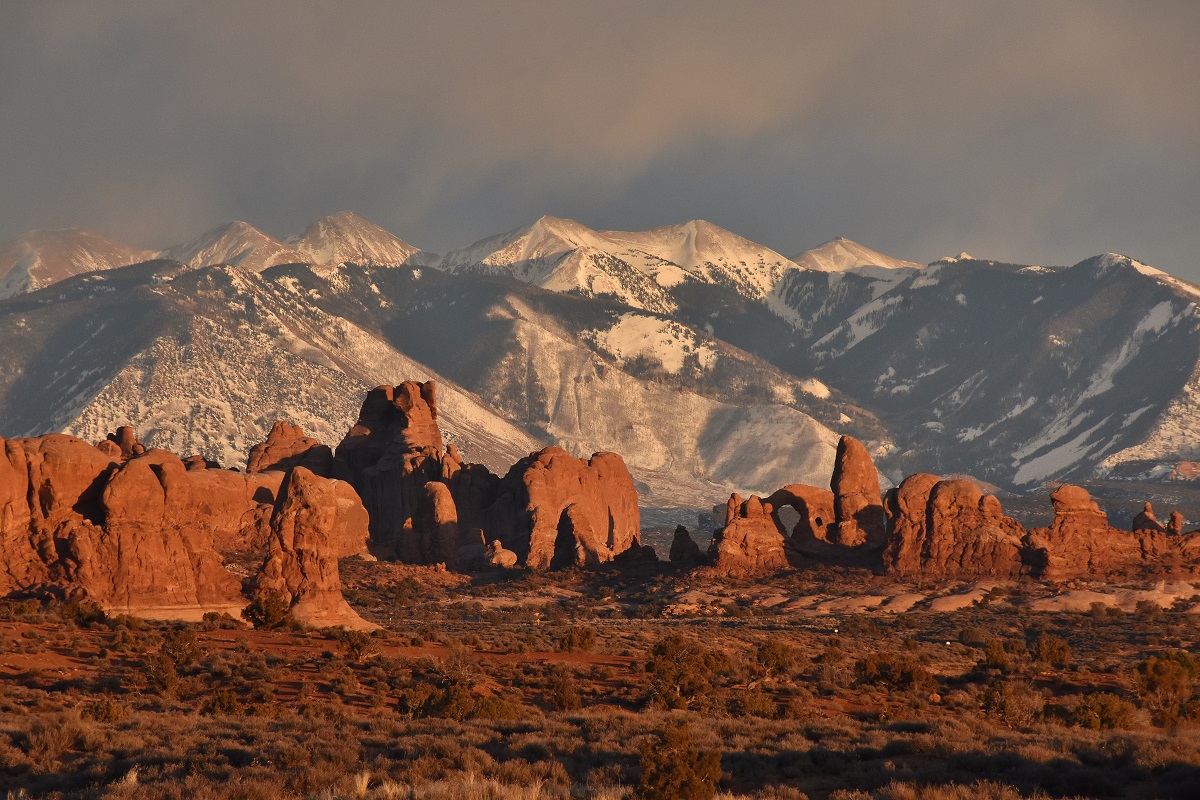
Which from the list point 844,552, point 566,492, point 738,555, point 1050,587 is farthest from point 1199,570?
point 566,492

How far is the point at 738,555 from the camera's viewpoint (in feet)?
380

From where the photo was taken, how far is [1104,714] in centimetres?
3794

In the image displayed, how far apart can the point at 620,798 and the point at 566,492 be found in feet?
376

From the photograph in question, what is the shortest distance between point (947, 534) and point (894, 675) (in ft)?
210

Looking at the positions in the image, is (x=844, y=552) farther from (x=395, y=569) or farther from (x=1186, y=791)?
(x=1186, y=791)

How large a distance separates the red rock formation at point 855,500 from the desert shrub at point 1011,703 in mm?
73786

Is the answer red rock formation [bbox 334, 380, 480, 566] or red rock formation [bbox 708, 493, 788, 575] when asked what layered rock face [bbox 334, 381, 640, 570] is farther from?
red rock formation [bbox 708, 493, 788, 575]

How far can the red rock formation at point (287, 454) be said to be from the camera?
13662cm

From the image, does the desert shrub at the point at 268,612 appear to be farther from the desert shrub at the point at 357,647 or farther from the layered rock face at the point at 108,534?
the desert shrub at the point at 357,647

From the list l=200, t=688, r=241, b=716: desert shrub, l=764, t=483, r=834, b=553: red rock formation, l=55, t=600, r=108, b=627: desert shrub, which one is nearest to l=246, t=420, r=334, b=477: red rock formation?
l=764, t=483, r=834, b=553: red rock formation

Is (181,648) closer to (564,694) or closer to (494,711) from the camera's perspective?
(564,694)

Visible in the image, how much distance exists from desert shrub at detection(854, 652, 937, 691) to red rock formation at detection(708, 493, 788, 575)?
65.1 metres

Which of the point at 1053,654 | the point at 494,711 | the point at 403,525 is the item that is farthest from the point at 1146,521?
the point at 494,711

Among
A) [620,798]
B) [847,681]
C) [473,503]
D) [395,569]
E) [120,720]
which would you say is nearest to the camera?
[620,798]
